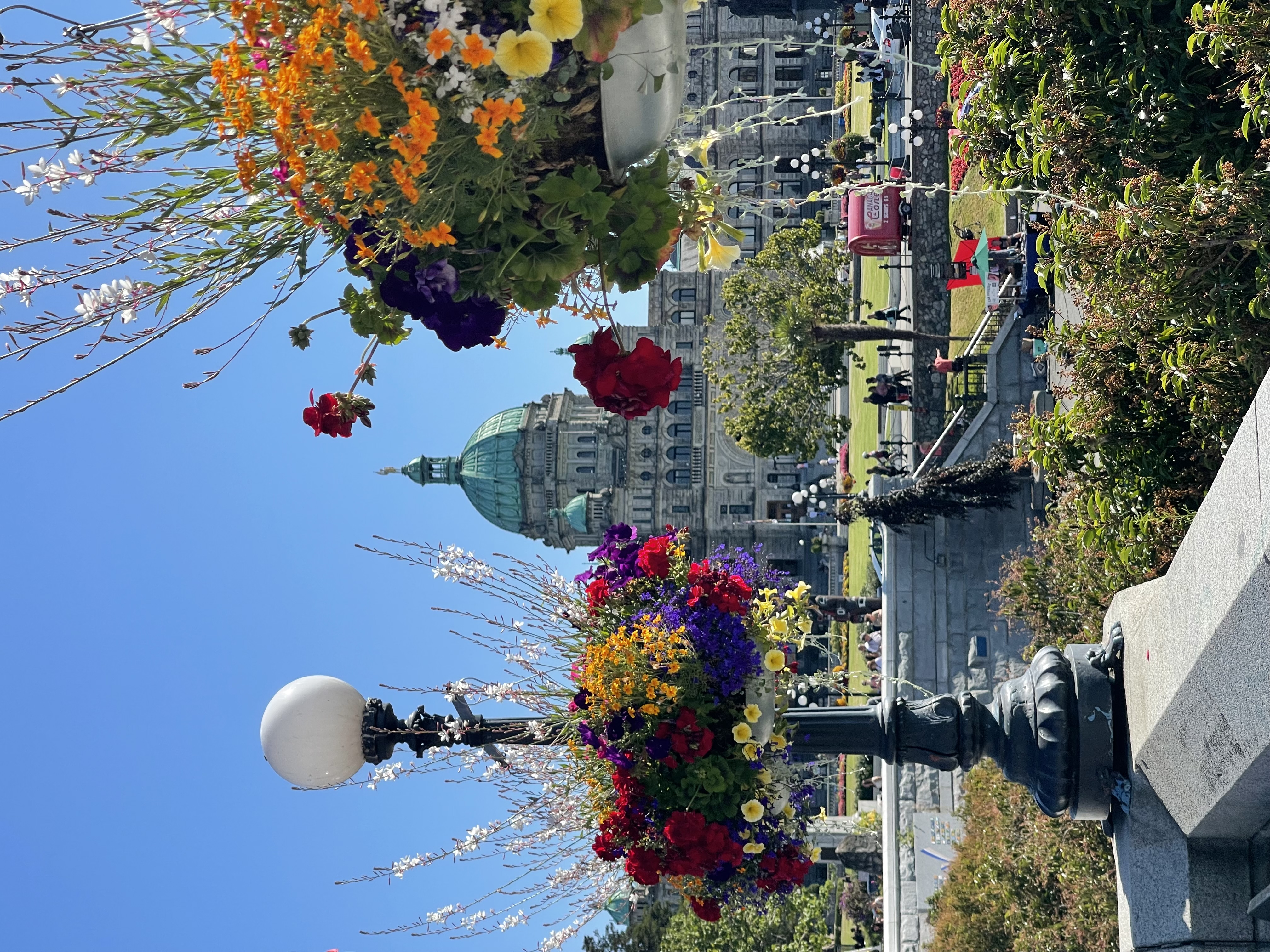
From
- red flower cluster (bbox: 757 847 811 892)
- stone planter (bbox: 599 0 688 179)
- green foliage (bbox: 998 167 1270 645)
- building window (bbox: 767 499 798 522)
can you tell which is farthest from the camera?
building window (bbox: 767 499 798 522)

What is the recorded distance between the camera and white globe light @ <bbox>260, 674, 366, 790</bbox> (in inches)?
252

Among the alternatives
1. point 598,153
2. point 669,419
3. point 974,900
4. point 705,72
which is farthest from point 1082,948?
point 705,72

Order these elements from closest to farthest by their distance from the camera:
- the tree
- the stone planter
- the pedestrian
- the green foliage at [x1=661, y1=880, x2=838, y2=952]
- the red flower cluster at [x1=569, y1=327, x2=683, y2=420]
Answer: the stone planter < the red flower cluster at [x1=569, y1=327, x2=683, y2=420] < the tree < the pedestrian < the green foliage at [x1=661, y1=880, x2=838, y2=952]

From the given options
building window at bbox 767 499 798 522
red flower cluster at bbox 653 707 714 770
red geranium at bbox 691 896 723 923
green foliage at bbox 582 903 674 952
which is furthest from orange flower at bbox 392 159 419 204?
building window at bbox 767 499 798 522

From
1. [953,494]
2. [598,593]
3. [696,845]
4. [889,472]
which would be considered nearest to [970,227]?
[889,472]

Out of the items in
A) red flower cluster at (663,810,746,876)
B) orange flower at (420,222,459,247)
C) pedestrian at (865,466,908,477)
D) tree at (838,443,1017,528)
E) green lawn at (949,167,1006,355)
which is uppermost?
green lawn at (949,167,1006,355)

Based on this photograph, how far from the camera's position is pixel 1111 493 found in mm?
6898

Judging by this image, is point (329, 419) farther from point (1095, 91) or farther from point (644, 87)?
point (1095, 91)

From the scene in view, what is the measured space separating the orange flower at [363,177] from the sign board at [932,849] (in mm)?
19007

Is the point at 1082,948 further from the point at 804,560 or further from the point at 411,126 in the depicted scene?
the point at 804,560

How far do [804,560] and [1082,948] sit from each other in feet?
152

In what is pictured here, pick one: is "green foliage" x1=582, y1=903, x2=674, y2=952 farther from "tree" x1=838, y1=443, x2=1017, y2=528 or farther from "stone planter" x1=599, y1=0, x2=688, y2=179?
"stone planter" x1=599, y1=0, x2=688, y2=179

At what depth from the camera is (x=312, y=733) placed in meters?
6.41

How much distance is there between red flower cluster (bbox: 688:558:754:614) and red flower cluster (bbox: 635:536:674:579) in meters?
0.16
